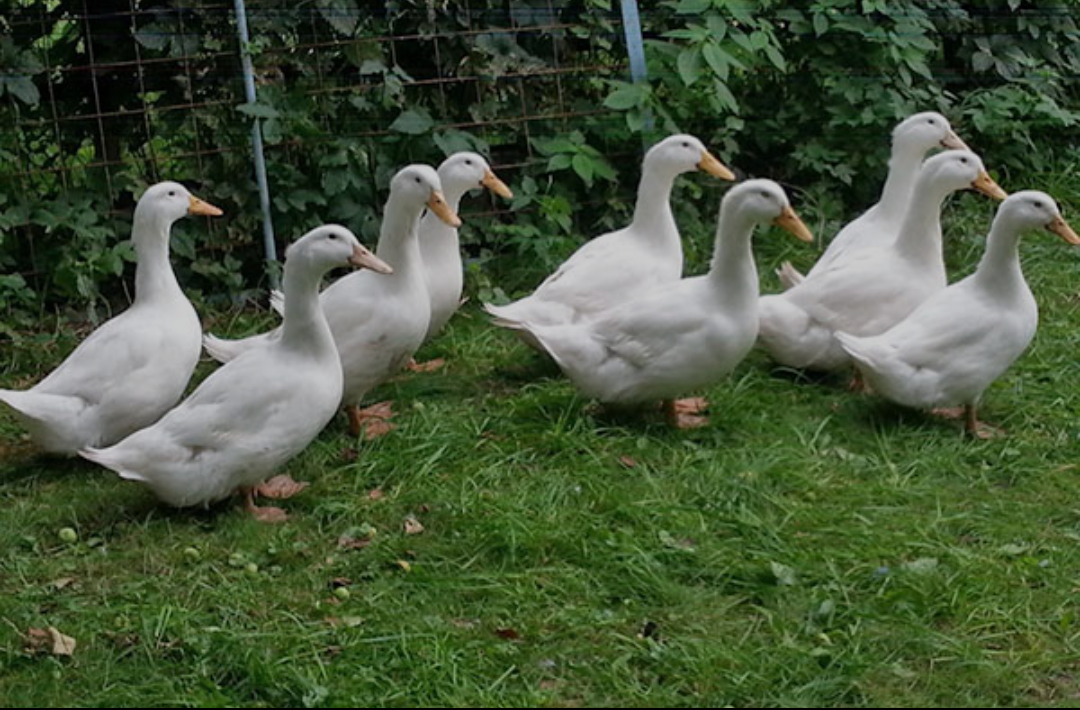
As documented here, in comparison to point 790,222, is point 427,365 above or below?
below

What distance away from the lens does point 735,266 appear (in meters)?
5.43

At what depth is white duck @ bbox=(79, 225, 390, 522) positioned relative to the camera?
490 centimetres

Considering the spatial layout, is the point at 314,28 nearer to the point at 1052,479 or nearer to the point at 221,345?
the point at 221,345

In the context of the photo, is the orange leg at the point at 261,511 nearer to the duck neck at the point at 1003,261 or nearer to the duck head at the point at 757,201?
the duck head at the point at 757,201

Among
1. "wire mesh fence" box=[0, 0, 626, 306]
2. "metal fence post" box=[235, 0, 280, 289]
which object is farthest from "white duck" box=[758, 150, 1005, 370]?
"metal fence post" box=[235, 0, 280, 289]

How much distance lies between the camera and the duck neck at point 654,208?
6387 millimetres

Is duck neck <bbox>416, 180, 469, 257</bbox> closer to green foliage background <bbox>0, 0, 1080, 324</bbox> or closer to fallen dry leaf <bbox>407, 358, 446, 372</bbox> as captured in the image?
fallen dry leaf <bbox>407, 358, 446, 372</bbox>

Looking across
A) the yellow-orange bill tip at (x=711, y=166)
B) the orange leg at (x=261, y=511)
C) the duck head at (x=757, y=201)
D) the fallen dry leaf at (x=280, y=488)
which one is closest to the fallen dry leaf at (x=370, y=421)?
the fallen dry leaf at (x=280, y=488)

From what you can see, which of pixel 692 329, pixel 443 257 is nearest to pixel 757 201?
pixel 692 329

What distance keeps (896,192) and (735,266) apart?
133 centimetres

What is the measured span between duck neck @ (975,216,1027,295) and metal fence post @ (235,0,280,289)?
334cm

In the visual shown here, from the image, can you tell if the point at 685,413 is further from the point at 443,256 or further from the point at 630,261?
the point at 443,256

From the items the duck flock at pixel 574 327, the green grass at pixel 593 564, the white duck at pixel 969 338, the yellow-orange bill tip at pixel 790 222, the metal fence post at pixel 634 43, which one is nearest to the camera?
the green grass at pixel 593 564

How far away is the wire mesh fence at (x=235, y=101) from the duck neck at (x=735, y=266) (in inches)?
92.1
